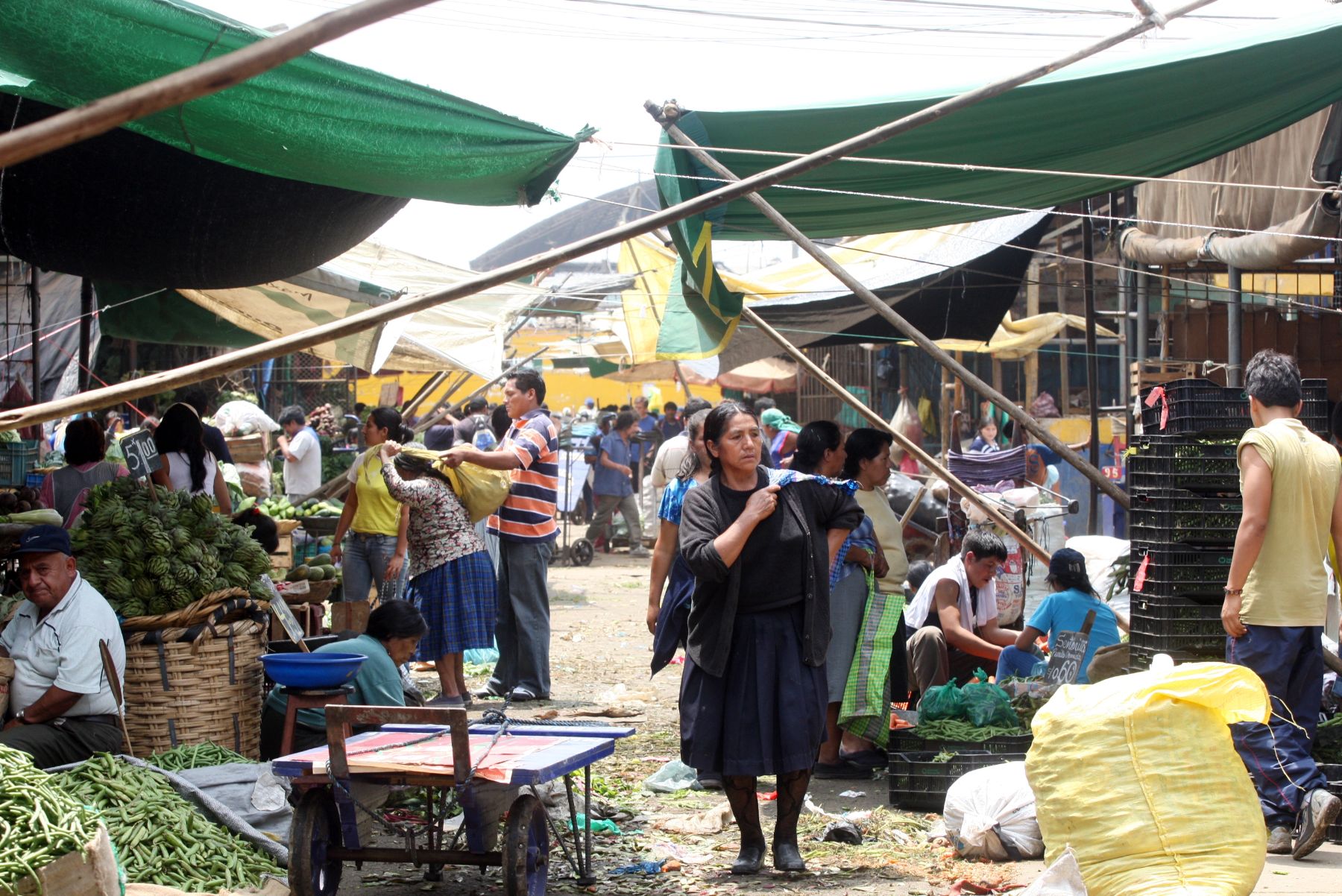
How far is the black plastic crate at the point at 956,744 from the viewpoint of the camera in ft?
19.4

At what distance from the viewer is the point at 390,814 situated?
5.89 meters

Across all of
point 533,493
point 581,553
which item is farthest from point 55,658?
point 581,553

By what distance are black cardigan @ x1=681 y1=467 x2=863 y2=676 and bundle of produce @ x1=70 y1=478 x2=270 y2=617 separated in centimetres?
264

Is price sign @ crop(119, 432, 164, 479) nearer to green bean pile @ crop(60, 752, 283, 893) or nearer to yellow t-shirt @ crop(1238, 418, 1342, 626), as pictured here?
green bean pile @ crop(60, 752, 283, 893)

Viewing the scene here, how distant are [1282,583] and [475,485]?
488cm

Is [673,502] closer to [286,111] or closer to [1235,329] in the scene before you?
[286,111]

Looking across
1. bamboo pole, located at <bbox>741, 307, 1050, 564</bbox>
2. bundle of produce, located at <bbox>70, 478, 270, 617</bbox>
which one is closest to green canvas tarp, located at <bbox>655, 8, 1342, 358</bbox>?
bamboo pole, located at <bbox>741, 307, 1050, 564</bbox>

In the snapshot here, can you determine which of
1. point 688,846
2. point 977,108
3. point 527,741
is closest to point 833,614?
point 688,846

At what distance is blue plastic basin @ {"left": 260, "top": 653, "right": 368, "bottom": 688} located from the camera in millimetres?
5582

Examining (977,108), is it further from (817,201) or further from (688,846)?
(688,846)

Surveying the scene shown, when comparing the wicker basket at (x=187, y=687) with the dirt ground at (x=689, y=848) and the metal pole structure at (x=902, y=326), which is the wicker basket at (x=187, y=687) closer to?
the dirt ground at (x=689, y=848)

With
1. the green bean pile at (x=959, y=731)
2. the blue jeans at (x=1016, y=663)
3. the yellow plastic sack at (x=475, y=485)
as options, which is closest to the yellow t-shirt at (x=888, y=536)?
the blue jeans at (x=1016, y=663)

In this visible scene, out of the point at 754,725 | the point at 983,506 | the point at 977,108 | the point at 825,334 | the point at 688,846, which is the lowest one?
the point at 688,846

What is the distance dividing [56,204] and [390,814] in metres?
3.15
